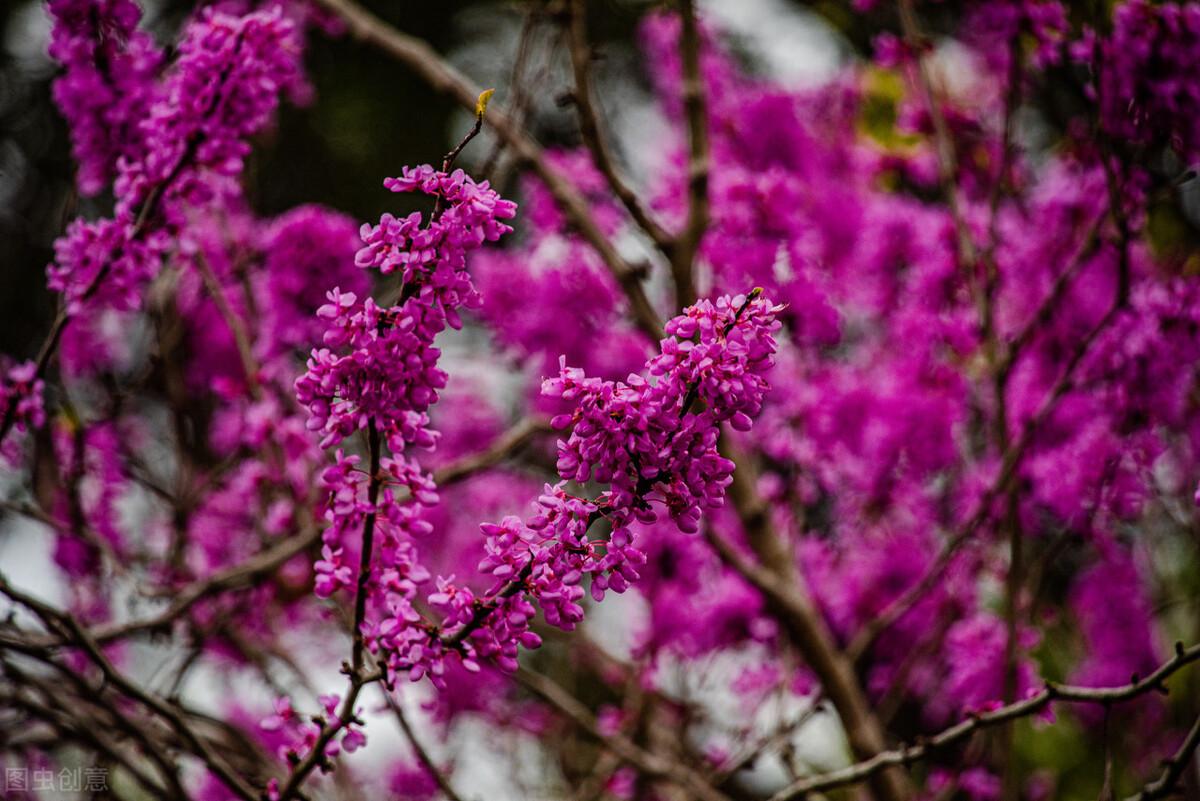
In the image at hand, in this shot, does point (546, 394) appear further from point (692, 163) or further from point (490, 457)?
point (692, 163)

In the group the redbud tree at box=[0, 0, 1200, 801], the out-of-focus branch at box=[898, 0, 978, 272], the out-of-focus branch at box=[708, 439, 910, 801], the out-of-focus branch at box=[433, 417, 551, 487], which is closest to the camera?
the redbud tree at box=[0, 0, 1200, 801]

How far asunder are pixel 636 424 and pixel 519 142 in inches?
66.1

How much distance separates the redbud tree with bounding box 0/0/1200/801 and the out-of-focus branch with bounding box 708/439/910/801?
0.01m

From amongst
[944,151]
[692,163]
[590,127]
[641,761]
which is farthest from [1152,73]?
[641,761]

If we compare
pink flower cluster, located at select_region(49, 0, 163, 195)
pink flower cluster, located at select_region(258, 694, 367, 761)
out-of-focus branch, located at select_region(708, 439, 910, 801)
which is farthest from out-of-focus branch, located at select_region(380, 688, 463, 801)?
pink flower cluster, located at select_region(49, 0, 163, 195)

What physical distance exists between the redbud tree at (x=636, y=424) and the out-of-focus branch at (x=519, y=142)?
16 millimetres

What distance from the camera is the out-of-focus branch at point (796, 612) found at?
2543 millimetres

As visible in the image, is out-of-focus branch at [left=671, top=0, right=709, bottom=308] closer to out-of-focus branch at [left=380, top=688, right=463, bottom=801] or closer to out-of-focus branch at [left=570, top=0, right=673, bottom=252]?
out-of-focus branch at [left=570, top=0, right=673, bottom=252]

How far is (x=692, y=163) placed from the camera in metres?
2.70

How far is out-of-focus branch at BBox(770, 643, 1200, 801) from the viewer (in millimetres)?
1397

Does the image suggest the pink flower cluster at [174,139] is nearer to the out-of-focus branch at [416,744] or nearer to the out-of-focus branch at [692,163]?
the out-of-focus branch at [416,744]

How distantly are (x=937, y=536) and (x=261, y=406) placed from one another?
7.57ft

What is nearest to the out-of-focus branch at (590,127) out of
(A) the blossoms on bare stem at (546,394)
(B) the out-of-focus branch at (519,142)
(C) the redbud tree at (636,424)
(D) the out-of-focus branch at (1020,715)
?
Answer: (C) the redbud tree at (636,424)

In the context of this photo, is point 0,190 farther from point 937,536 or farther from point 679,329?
point 679,329
